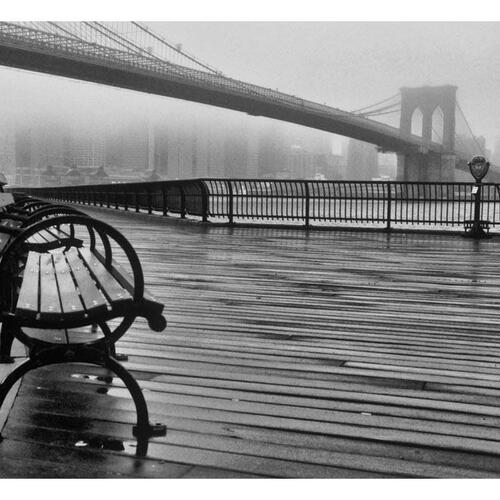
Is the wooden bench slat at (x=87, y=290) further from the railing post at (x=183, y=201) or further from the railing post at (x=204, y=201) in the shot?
the railing post at (x=183, y=201)

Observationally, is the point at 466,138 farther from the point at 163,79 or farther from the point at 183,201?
the point at 183,201

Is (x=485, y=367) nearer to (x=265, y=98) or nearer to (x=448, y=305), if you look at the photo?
(x=448, y=305)

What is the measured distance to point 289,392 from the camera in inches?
113

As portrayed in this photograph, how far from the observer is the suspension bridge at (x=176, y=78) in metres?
16.7

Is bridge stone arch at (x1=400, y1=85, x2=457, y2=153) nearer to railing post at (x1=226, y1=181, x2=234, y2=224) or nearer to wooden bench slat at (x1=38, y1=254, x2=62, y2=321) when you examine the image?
railing post at (x1=226, y1=181, x2=234, y2=224)

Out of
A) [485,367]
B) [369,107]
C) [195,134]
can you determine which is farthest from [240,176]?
[369,107]

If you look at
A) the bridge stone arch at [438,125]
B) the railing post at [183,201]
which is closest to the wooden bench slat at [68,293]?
the railing post at [183,201]

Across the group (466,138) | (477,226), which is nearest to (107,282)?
(477,226)

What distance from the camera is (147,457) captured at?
7.37 ft

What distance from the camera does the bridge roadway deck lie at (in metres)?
2.22

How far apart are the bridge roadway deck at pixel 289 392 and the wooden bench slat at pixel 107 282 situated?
1.33 ft

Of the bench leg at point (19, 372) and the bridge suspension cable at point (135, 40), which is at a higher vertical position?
the bridge suspension cable at point (135, 40)

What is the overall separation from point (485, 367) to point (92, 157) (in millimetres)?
15289

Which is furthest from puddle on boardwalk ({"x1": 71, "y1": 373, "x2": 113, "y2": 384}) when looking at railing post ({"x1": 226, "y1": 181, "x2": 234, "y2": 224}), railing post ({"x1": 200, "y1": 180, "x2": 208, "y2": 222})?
railing post ({"x1": 200, "y1": 180, "x2": 208, "y2": 222})
